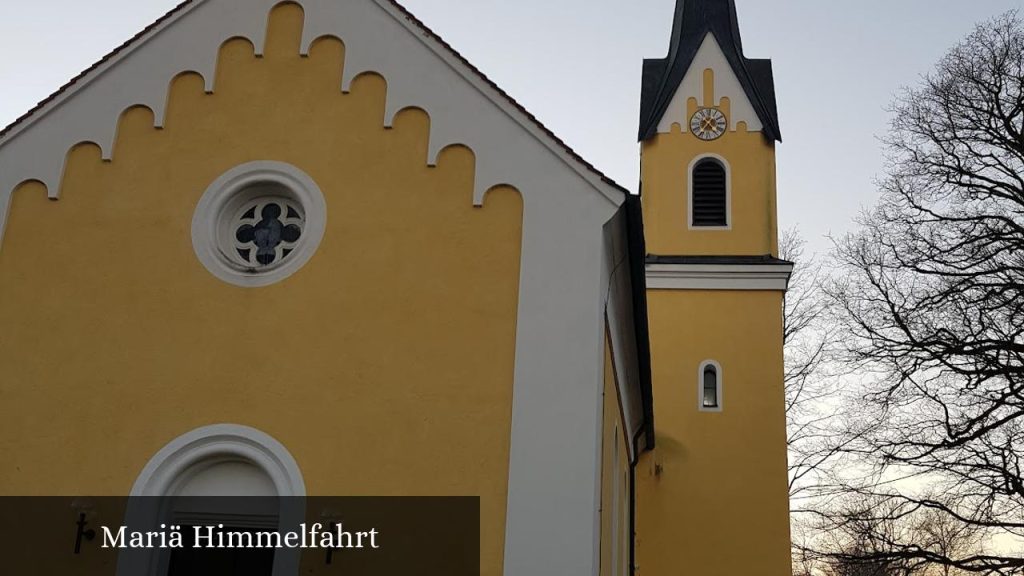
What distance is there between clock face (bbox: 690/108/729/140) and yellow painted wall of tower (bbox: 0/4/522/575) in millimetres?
12749

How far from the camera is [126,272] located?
10.5 m

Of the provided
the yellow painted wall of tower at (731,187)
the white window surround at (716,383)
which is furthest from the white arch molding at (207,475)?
the yellow painted wall of tower at (731,187)

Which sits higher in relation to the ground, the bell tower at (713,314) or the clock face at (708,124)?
the clock face at (708,124)

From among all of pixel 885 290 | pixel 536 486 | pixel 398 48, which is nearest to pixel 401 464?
pixel 536 486

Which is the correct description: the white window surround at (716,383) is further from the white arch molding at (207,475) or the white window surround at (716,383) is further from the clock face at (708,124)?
the white arch molding at (207,475)

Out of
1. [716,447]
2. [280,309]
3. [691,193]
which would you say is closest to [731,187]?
[691,193]

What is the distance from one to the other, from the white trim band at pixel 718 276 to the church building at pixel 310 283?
349 inches

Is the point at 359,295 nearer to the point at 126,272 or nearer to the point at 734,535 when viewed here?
the point at 126,272

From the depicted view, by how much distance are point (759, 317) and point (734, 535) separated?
14.1 ft

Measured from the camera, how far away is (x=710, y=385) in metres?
20.2

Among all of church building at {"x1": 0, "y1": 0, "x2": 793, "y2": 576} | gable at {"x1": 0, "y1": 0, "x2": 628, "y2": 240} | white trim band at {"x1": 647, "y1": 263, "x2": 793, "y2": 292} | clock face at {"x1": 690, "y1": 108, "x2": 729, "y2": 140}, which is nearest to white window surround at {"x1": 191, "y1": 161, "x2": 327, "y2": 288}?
church building at {"x1": 0, "y1": 0, "x2": 793, "y2": 576}

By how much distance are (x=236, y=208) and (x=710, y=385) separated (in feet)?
38.9

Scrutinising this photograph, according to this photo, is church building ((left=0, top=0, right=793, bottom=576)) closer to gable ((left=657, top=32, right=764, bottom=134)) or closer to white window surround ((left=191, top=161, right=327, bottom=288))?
white window surround ((left=191, top=161, right=327, bottom=288))

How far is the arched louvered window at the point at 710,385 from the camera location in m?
20.0
